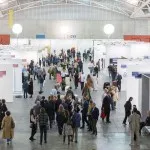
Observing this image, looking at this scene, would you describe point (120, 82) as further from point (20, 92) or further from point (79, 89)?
point (20, 92)

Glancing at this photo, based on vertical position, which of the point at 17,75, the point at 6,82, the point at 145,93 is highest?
the point at 17,75

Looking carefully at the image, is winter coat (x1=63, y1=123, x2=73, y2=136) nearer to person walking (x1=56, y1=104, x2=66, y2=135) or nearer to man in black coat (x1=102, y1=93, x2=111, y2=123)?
person walking (x1=56, y1=104, x2=66, y2=135)

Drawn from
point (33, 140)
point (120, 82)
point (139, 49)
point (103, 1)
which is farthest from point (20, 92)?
point (103, 1)

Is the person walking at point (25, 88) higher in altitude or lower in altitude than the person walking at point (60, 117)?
higher

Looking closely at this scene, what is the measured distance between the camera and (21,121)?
56.6 ft

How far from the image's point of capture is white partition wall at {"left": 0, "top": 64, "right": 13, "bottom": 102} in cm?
2138

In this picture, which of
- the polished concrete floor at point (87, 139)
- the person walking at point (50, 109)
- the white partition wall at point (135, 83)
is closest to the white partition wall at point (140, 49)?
the white partition wall at point (135, 83)

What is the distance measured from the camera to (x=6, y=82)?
853 inches

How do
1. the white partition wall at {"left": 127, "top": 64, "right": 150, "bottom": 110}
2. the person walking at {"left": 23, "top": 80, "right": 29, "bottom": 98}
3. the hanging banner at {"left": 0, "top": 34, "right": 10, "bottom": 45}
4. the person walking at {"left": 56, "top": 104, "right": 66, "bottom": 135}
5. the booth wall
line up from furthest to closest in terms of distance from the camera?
the hanging banner at {"left": 0, "top": 34, "right": 10, "bottom": 45}
the person walking at {"left": 23, "top": 80, "right": 29, "bottom": 98}
the white partition wall at {"left": 127, "top": 64, "right": 150, "bottom": 110}
the booth wall
the person walking at {"left": 56, "top": 104, "right": 66, "bottom": 135}

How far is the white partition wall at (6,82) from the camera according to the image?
21.4 m

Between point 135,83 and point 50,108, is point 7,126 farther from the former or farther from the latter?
point 135,83

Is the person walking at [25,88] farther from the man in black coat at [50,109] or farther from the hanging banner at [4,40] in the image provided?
the hanging banner at [4,40]

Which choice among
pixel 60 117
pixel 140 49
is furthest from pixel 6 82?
pixel 140 49

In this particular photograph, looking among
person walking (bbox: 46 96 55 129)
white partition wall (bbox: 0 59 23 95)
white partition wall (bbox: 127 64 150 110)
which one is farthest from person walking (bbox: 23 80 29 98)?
A: person walking (bbox: 46 96 55 129)
